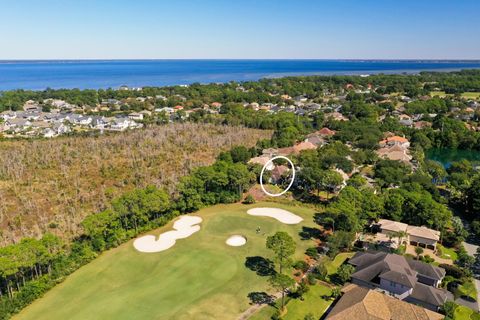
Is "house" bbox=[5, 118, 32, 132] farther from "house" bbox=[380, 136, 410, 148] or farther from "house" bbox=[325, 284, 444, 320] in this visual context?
"house" bbox=[325, 284, 444, 320]

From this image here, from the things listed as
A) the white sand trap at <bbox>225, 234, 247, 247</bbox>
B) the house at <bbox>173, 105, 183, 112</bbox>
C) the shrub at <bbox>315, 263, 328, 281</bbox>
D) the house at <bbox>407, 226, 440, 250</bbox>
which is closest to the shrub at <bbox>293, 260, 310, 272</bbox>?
the shrub at <bbox>315, 263, 328, 281</bbox>

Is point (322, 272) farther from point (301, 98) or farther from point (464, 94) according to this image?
point (464, 94)

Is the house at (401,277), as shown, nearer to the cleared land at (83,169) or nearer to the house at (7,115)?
the cleared land at (83,169)

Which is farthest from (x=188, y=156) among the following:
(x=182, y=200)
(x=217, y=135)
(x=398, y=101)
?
(x=398, y=101)

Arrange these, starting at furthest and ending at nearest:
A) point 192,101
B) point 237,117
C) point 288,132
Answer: point 192,101, point 237,117, point 288,132

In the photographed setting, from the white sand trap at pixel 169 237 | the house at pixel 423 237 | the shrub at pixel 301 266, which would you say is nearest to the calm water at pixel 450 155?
the house at pixel 423 237

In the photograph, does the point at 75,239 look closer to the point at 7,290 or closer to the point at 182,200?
the point at 7,290

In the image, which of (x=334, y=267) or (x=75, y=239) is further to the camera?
(x=75, y=239)
